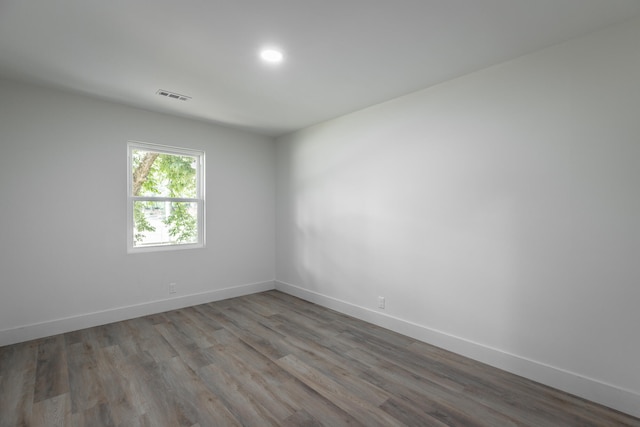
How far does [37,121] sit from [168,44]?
193 cm

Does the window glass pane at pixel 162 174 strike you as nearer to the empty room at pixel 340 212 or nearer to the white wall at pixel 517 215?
the empty room at pixel 340 212

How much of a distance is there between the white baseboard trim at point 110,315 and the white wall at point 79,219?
0.01m

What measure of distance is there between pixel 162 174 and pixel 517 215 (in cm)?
404

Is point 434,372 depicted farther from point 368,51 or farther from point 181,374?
point 368,51

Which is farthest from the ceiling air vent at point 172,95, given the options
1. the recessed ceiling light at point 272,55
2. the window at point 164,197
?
the recessed ceiling light at point 272,55

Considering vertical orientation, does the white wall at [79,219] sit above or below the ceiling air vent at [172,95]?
below

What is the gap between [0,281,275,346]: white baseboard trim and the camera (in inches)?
119

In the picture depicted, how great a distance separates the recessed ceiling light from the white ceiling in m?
0.09

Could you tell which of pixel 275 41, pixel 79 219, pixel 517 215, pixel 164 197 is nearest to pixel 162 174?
pixel 164 197

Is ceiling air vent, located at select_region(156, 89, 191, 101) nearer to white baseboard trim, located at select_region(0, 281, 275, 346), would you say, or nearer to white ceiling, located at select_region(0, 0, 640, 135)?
white ceiling, located at select_region(0, 0, 640, 135)

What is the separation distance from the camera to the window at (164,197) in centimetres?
380

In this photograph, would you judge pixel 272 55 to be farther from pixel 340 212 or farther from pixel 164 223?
pixel 164 223

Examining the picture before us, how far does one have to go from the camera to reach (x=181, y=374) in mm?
2463

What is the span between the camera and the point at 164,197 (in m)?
4.02
